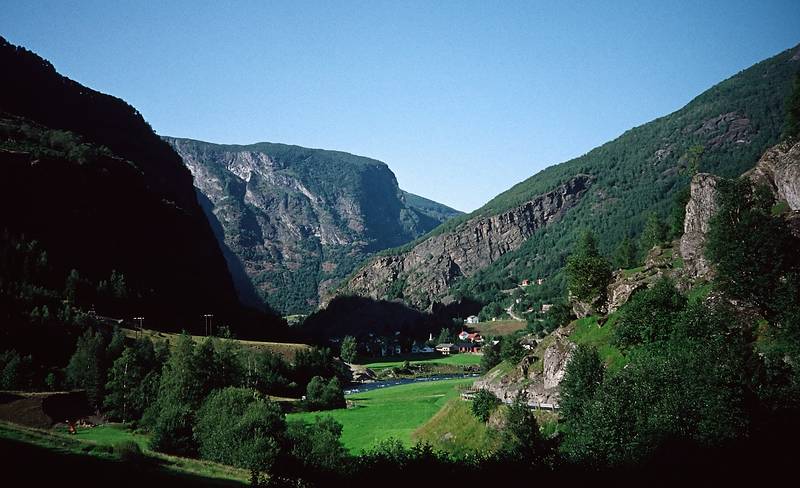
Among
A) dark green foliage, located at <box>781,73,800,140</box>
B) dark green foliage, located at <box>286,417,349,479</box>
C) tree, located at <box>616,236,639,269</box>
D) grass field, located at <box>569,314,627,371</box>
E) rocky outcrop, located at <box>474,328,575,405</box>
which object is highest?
dark green foliage, located at <box>781,73,800,140</box>

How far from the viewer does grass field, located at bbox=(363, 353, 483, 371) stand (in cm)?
16625

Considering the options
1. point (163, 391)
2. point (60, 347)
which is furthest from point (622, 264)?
point (60, 347)

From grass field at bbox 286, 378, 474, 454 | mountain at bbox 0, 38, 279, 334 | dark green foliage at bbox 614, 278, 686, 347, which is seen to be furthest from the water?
dark green foliage at bbox 614, 278, 686, 347

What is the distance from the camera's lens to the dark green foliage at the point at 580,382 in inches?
1672

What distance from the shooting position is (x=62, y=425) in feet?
198

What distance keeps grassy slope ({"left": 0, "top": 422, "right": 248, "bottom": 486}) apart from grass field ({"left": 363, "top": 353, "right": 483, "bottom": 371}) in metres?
128

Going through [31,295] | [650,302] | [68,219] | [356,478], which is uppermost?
[68,219]

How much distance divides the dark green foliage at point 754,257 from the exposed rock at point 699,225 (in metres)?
6.37

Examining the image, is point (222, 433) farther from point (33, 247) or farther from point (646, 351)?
point (33, 247)

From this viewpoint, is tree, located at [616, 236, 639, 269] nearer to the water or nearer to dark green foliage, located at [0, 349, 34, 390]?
the water

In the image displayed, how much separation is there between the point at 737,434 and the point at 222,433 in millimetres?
39015

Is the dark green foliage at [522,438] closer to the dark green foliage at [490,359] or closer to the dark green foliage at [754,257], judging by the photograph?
the dark green foliage at [754,257]

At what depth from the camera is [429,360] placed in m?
178

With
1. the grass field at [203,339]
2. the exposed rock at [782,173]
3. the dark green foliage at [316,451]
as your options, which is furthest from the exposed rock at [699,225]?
the grass field at [203,339]
